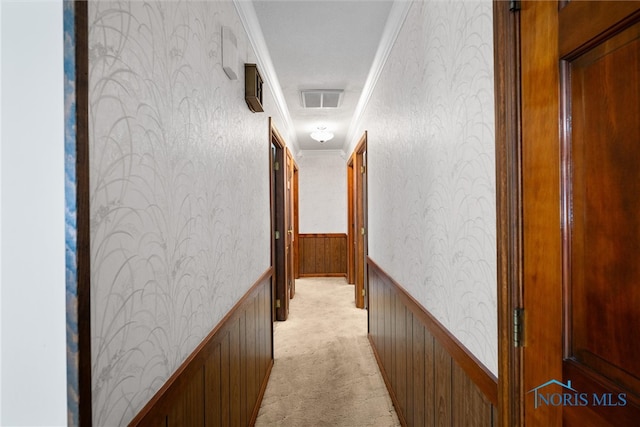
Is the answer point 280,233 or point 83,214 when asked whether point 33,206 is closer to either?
point 83,214

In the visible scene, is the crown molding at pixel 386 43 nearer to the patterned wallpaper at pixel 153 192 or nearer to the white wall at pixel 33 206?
the patterned wallpaper at pixel 153 192

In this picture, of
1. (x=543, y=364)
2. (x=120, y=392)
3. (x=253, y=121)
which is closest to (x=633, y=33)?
(x=543, y=364)

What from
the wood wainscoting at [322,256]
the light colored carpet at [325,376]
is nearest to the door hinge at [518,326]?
the light colored carpet at [325,376]

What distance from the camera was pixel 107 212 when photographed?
0.64m

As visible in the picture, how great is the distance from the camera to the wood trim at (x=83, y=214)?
21.7 inches

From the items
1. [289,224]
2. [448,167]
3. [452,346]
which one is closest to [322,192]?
[289,224]

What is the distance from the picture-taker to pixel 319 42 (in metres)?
2.27

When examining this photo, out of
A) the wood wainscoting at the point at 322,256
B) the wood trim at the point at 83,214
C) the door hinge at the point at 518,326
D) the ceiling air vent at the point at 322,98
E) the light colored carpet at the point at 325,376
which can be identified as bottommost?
the light colored carpet at the point at 325,376

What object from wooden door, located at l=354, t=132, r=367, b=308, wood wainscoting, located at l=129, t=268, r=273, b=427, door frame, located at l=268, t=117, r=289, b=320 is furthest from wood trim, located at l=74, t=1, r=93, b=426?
wooden door, located at l=354, t=132, r=367, b=308

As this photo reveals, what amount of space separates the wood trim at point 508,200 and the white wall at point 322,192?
17.9 feet

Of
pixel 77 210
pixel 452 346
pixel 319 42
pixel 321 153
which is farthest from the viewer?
pixel 321 153

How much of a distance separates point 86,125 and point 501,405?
3.78 feet

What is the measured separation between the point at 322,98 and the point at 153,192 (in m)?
2.77

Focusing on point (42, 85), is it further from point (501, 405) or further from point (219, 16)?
point (501, 405)
